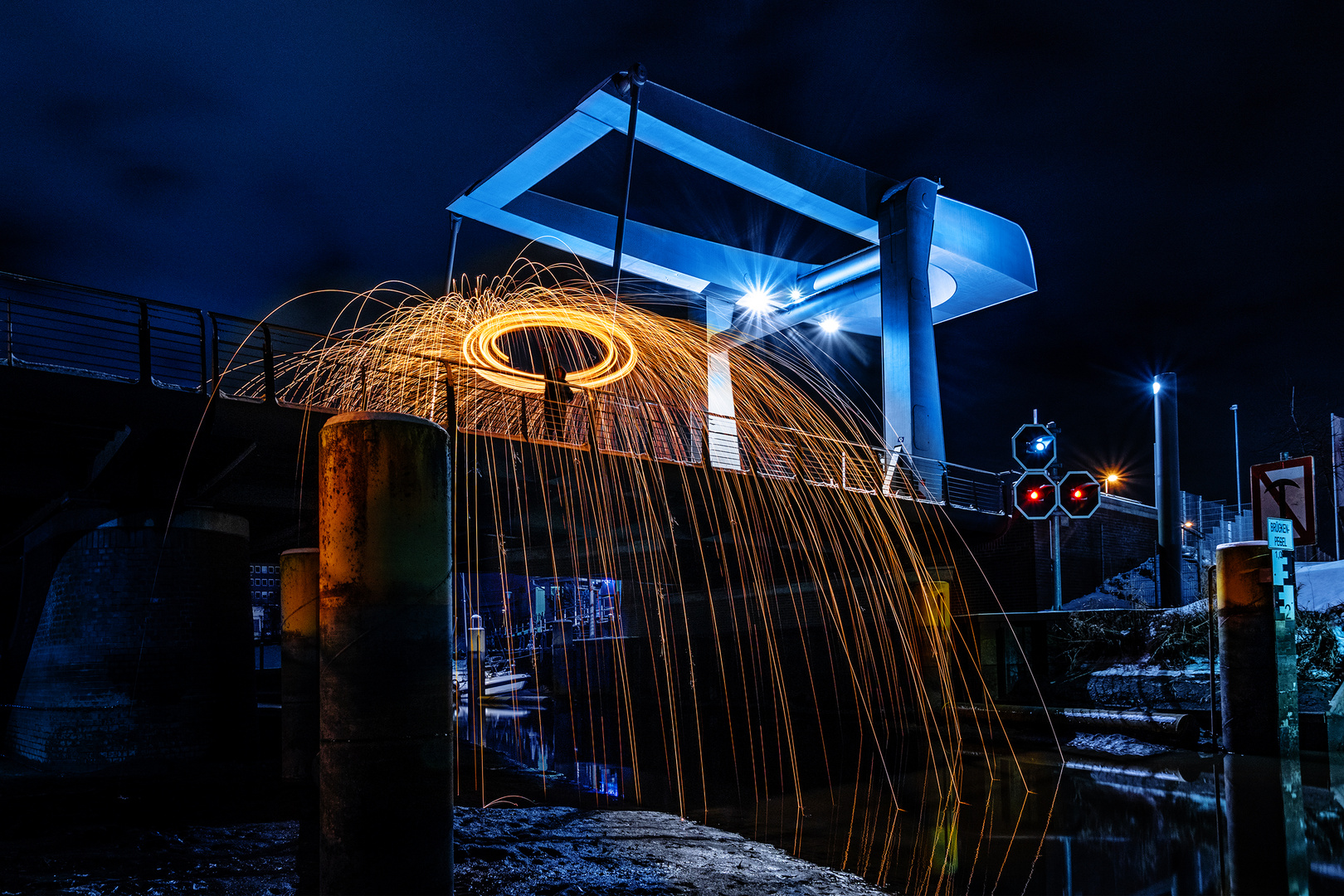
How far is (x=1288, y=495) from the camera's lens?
43.0ft

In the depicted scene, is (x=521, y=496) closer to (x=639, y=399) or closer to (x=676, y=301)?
(x=639, y=399)

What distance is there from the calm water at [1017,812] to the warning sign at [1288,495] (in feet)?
11.0

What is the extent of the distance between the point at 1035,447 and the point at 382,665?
14.2 meters

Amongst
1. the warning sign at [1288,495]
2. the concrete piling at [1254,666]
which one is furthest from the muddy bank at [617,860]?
the warning sign at [1288,495]

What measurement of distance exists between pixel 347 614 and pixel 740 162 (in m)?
20.0

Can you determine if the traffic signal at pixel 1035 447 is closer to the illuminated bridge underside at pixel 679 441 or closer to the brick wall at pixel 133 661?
the illuminated bridge underside at pixel 679 441

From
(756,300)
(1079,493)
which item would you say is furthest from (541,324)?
(756,300)

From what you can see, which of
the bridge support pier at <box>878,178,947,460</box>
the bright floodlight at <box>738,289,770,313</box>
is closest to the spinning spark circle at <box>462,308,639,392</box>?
the bridge support pier at <box>878,178,947,460</box>

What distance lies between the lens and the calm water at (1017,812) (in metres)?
7.73

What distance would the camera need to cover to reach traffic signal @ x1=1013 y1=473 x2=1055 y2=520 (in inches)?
655

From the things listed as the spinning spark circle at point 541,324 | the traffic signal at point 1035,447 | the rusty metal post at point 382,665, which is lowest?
the rusty metal post at point 382,665

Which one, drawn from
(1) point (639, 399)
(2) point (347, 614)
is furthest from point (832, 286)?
(2) point (347, 614)

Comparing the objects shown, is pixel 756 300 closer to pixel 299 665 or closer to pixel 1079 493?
pixel 1079 493

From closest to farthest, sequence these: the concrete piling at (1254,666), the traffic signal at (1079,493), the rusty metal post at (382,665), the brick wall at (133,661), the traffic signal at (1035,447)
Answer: the rusty metal post at (382,665), the brick wall at (133,661), the concrete piling at (1254,666), the traffic signal at (1079,493), the traffic signal at (1035,447)
